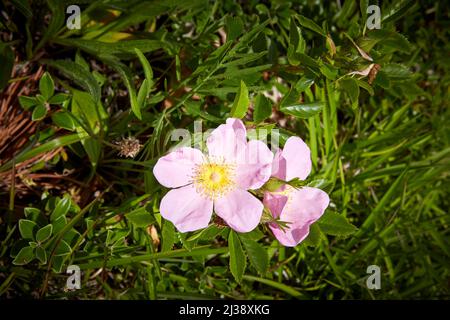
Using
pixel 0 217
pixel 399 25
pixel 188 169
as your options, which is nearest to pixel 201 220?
pixel 188 169

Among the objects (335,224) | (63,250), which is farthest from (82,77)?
(335,224)

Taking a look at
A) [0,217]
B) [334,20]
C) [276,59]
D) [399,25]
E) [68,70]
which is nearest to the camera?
[68,70]

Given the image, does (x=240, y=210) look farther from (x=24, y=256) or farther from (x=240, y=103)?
(x=24, y=256)

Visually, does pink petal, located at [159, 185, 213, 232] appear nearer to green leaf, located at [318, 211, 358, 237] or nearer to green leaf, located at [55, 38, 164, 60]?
green leaf, located at [318, 211, 358, 237]

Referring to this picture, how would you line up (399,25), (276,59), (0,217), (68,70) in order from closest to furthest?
(68,70)
(0,217)
(276,59)
(399,25)

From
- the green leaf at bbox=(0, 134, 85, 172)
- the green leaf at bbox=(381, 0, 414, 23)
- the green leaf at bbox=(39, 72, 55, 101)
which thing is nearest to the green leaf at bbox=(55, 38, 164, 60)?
the green leaf at bbox=(39, 72, 55, 101)
